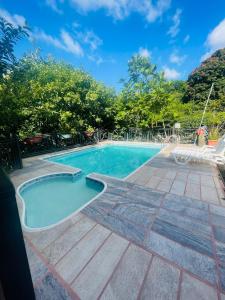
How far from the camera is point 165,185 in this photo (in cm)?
420

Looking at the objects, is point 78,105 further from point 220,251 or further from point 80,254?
point 220,251

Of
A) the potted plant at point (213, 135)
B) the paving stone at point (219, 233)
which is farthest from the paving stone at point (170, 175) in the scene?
the potted plant at point (213, 135)

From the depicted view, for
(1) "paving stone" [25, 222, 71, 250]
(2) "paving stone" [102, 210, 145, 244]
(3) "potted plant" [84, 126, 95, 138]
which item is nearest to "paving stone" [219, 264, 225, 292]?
(2) "paving stone" [102, 210, 145, 244]

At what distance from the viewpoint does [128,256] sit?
2.11 meters

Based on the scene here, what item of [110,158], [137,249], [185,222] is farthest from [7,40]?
[110,158]

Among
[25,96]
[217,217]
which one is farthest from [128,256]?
[25,96]

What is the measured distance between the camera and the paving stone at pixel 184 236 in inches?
87.9

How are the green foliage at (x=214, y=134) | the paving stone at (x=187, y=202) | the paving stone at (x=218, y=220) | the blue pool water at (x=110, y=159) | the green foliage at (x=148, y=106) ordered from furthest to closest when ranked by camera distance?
the green foliage at (x=148, y=106) < the green foliage at (x=214, y=134) < the blue pool water at (x=110, y=159) < the paving stone at (x=187, y=202) < the paving stone at (x=218, y=220)

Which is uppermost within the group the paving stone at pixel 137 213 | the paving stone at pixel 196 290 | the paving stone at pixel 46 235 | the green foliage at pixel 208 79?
the green foliage at pixel 208 79

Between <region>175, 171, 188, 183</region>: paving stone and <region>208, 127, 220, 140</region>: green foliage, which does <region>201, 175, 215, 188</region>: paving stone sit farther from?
<region>208, 127, 220, 140</region>: green foliage

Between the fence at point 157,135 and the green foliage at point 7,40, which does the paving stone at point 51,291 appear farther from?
the fence at point 157,135

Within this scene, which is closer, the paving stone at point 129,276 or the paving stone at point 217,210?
the paving stone at point 129,276

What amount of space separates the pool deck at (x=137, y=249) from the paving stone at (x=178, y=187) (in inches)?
1.8

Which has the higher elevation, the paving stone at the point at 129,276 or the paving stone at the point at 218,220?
the paving stone at the point at 218,220
